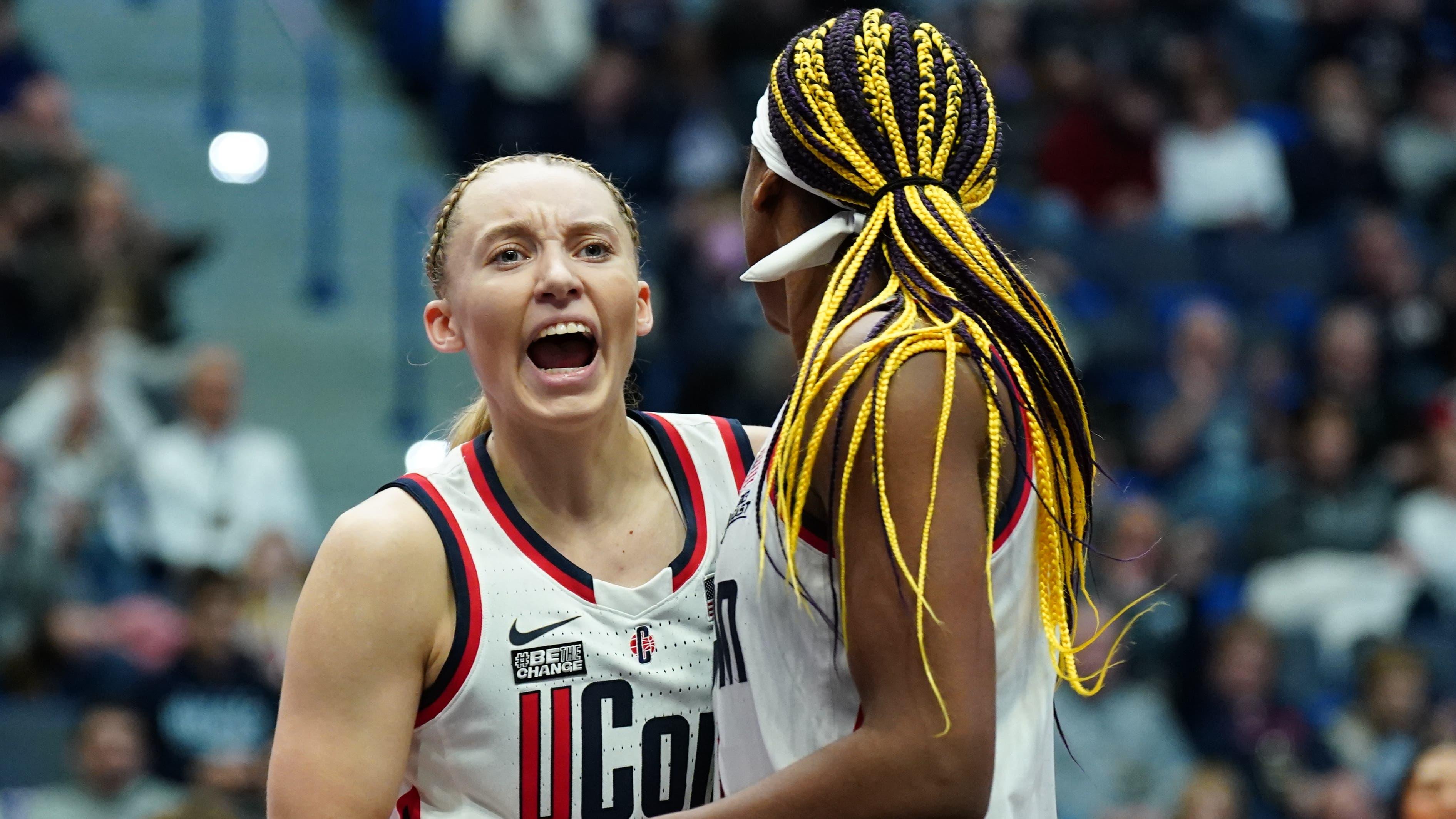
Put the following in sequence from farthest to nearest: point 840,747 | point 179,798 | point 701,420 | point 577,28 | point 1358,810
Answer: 1. point 577,28
2. point 1358,810
3. point 179,798
4. point 701,420
5. point 840,747

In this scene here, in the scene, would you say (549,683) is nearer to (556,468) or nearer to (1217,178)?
(556,468)

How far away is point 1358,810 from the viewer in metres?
6.50

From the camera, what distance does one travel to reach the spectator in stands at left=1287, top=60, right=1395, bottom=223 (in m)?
9.65

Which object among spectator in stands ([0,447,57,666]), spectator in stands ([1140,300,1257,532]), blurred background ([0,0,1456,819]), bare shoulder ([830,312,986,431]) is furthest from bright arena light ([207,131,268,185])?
bare shoulder ([830,312,986,431])

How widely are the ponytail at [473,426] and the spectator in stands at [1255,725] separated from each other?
468cm

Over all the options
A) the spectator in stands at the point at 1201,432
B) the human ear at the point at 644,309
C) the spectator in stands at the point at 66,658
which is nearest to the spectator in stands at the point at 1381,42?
the spectator in stands at the point at 1201,432

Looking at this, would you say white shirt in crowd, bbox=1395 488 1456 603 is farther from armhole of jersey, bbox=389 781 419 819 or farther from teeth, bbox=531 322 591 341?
armhole of jersey, bbox=389 781 419 819

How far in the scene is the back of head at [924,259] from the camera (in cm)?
211

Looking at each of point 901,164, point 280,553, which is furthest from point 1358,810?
point 901,164

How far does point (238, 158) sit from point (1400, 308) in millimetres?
5900

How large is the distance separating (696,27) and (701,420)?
654 centimetres

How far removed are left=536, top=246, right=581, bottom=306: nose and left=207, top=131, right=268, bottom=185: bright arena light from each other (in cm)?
694

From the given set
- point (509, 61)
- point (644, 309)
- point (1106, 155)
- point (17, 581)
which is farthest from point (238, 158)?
point (644, 309)

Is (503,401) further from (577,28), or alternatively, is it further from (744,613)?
(577,28)
